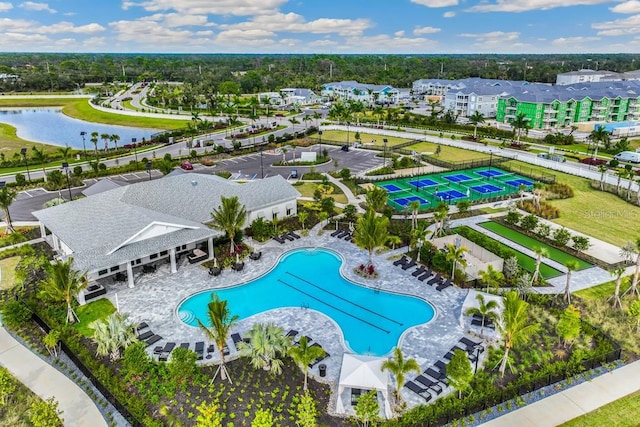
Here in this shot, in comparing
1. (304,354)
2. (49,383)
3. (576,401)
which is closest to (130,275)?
(49,383)

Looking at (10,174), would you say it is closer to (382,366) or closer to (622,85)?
(382,366)

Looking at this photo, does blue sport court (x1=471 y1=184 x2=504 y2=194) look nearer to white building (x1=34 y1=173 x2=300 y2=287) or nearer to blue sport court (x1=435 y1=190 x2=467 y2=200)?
blue sport court (x1=435 y1=190 x2=467 y2=200)

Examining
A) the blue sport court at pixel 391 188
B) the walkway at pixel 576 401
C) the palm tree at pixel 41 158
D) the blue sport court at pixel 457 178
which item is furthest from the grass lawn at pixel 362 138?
the walkway at pixel 576 401

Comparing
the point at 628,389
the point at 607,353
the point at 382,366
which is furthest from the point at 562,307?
the point at 382,366

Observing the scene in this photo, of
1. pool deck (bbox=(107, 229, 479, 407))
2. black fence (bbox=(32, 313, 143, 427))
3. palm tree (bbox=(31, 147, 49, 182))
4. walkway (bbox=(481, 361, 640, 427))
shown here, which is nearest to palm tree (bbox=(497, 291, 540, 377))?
walkway (bbox=(481, 361, 640, 427))

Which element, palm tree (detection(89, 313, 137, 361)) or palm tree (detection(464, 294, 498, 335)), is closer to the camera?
palm tree (detection(89, 313, 137, 361))

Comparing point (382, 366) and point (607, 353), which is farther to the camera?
point (607, 353)
